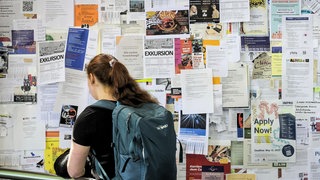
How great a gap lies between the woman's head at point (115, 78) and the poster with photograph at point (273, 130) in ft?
2.77

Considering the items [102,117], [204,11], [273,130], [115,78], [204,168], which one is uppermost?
[204,11]

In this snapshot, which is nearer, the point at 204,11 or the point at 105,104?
the point at 105,104

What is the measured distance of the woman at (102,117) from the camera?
145cm

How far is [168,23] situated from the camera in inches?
85.0

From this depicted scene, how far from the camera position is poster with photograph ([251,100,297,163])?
2150mm

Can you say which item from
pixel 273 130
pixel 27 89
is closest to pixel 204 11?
pixel 273 130

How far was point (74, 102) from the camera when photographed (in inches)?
87.2

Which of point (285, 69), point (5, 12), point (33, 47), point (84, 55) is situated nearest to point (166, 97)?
point (84, 55)

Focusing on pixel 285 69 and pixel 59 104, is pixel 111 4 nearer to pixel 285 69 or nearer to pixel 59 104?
pixel 59 104

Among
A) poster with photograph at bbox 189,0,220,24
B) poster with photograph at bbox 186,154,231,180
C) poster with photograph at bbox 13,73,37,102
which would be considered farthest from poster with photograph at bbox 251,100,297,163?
poster with photograph at bbox 13,73,37,102

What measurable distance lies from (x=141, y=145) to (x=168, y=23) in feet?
3.25

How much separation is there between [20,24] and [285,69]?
4.98 ft

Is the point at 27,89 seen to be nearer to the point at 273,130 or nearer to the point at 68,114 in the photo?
the point at 68,114

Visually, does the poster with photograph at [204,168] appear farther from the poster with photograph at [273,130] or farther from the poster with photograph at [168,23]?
the poster with photograph at [168,23]
